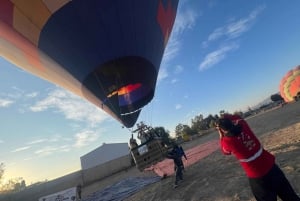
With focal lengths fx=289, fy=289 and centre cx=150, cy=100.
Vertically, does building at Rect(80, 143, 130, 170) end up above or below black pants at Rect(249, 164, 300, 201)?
below

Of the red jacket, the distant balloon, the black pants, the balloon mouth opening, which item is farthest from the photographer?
the distant balloon

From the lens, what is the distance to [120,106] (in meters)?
10.6

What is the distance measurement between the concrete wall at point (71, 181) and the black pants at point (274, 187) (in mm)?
24495

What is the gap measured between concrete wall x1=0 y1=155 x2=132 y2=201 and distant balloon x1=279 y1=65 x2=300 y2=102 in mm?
16989

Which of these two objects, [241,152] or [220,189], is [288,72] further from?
[241,152]

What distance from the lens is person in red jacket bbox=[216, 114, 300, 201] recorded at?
3.48 metres

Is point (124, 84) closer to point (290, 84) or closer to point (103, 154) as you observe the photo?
point (290, 84)

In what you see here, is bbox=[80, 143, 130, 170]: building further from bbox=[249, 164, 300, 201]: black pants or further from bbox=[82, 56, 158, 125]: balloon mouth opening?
bbox=[249, 164, 300, 201]: black pants

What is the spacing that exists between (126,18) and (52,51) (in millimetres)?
2111

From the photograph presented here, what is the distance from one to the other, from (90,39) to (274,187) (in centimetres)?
545

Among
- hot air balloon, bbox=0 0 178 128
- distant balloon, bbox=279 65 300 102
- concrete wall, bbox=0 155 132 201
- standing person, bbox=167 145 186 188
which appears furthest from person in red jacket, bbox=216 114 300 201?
distant balloon, bbox=279 65 300 102

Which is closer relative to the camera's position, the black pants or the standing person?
the black pants

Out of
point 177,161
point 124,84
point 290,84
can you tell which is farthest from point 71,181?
point 290,84

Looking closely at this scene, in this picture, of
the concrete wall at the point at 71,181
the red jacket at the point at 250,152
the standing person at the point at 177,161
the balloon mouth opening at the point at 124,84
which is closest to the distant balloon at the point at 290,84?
the concrete wall at the point at 71,181
